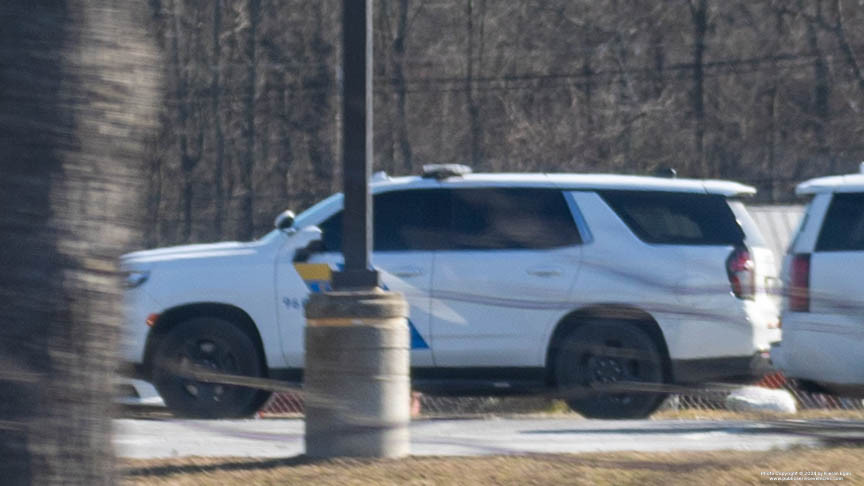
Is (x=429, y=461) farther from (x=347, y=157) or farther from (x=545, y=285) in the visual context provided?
(x=545, y=285)

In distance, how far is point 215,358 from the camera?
9969mm

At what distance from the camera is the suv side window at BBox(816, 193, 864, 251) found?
8.99 metres

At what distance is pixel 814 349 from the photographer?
851 centimetres

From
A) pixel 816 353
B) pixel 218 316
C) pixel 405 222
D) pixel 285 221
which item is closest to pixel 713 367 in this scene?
pixel 816 353

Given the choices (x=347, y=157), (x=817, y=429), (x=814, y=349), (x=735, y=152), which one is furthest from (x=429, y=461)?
(x=735, y=152)

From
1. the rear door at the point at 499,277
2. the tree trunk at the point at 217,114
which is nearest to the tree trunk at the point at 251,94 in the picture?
the tree trunk at the point at 217,114

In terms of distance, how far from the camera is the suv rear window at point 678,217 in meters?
9.89

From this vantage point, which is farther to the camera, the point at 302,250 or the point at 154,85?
the point at 302,250

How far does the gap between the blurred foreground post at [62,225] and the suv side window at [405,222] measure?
6.66 m

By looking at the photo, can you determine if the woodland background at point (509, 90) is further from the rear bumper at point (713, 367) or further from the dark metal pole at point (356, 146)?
the dark metal pole at point (356, 146)

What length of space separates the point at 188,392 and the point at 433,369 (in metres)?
1.82

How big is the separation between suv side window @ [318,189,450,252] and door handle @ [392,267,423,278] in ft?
0.55

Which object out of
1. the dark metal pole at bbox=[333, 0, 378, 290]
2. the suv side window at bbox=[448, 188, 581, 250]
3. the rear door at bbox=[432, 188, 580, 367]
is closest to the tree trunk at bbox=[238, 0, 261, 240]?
the suv side window at bbox=[448, 188, 581, 250]

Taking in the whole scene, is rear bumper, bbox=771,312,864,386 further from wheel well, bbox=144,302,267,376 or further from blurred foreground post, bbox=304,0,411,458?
wheel well, bbox=144,302,267,376
